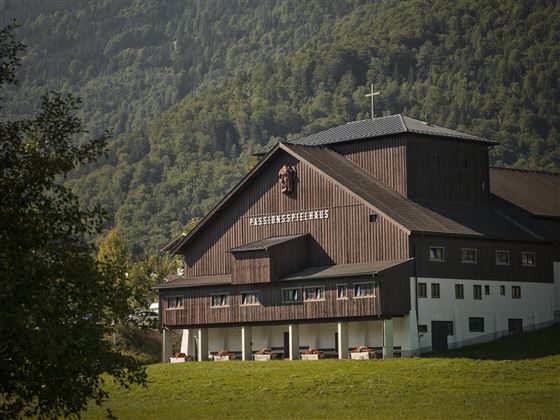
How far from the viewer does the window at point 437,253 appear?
79.8m

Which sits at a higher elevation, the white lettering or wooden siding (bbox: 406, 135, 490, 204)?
wooden siding (bbox: 406, 135, 490, 204)

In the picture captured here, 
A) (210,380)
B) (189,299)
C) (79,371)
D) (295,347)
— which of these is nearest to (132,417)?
(210,380)

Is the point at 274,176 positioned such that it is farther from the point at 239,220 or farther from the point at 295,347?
the point at 295,347

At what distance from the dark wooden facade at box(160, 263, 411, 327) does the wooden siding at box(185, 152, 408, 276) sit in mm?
2346

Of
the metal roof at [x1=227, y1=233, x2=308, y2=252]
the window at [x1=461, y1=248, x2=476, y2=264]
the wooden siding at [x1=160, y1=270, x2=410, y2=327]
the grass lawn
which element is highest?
the metal roof at [x1=227, y1=233, x2=308, y2=252]

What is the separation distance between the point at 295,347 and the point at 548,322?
17328 mm

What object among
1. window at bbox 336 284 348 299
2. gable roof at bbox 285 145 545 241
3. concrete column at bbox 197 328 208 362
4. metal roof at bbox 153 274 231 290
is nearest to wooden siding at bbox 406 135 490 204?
gable roof at bbox 285 145 545 241

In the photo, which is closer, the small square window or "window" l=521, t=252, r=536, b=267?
the small square window

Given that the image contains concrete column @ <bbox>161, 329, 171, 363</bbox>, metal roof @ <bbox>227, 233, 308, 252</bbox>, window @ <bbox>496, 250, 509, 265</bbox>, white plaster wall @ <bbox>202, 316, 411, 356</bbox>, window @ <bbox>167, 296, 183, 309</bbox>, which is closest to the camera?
white plaster wall @ <bbox>202, 316, 411, 356</bbox>

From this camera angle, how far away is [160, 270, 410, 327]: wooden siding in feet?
253

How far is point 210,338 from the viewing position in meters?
89.6

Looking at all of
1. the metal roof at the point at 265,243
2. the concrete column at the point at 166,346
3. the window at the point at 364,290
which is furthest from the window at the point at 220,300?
the window at the point at 364,290

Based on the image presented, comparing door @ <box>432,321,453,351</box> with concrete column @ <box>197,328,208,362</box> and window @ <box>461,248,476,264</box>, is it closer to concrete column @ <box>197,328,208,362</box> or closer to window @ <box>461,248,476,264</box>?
window @ <box>461,248,476,264</box>

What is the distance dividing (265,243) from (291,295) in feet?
13.9
